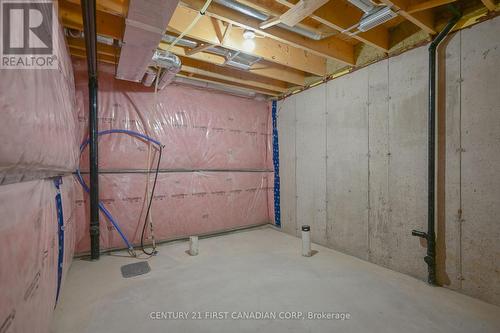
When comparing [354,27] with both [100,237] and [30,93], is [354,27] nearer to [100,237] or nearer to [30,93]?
[30,93]

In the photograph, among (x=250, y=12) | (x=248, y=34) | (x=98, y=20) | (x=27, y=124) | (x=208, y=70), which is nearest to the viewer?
(x=27, y=124)

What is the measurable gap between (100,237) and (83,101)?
5.34 ft

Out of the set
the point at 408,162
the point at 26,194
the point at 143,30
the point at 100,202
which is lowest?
the point at 100,202

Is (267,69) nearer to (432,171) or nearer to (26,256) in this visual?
(432,171)

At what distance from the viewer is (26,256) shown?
3.13 feet

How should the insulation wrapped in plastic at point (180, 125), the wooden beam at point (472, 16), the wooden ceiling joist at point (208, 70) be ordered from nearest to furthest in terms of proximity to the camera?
the wooden beam at point (472, 16), the wooden ceiling joist at point (208, 70), the insulation wrapped in plastic at point (180, 125)

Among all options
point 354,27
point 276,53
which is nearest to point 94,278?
point 276,53

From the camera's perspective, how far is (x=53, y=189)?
161 centimetres

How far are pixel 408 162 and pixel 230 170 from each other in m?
2.45

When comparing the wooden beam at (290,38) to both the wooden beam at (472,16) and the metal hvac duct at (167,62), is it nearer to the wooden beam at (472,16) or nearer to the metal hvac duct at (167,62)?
the metal hvac duct at (167,62)

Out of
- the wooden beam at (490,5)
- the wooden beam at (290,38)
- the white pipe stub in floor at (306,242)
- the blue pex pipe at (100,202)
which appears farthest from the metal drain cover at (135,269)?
the wooden beam at (490,5)

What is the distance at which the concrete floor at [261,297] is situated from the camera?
1.62 metres

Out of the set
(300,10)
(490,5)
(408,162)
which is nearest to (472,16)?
(490,5)

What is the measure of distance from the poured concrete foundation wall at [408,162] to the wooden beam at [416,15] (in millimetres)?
205
